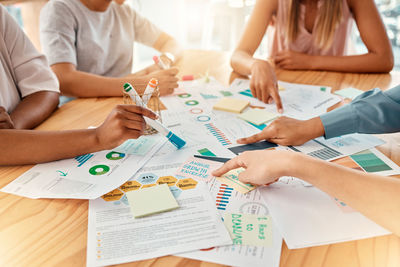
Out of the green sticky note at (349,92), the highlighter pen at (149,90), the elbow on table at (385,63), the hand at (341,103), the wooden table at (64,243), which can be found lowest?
the wooden table at (64,243)

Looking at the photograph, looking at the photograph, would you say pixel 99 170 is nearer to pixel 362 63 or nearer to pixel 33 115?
pixel 33 115

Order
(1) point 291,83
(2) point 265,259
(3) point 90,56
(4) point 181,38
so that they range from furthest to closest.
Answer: (4) point 181,38, (3) point 90,56, (1) point 291,83, (2) point 265,259

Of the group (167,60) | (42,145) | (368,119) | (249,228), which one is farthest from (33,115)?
(368,119)

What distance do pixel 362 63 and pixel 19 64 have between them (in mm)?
1380

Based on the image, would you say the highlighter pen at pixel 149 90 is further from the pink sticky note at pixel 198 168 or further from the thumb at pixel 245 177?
the thumb at pixel 245 177

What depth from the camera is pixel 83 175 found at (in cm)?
68

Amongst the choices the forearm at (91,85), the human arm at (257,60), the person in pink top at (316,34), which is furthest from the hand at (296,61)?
the forearm at (91,85)

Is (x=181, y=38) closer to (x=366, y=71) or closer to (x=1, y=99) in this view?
(x=366, y=71)

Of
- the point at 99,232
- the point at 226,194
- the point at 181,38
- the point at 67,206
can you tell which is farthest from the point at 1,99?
the point at 181,38

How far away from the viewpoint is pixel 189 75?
1.34 meters

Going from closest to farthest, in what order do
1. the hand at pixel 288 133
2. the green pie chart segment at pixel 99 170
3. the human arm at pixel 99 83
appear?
the green pie chart segment at pixel 99 170
the hand at pixel 288 133
the human arm at pixel 99 83

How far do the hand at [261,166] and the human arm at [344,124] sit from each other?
161mm

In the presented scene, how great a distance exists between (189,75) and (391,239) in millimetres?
1020

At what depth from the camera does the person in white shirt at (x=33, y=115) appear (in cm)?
73
